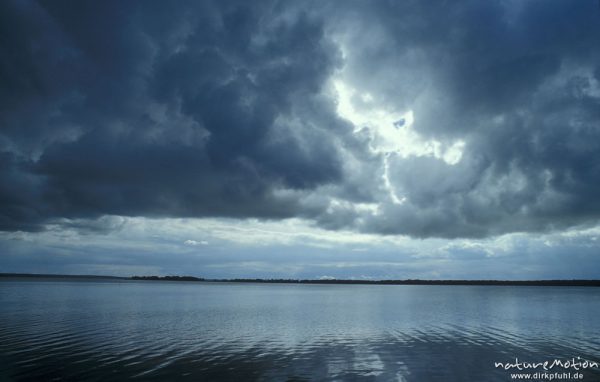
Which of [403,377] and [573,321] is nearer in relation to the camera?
[403,377]

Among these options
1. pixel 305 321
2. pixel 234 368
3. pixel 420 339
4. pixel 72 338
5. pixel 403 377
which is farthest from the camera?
pixel 305 321

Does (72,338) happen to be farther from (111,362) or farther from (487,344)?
(487,344)

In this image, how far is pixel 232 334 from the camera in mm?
45500

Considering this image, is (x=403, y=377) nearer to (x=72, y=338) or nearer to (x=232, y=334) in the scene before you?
(x=232, y=334)

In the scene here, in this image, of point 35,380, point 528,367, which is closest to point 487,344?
point 528,367

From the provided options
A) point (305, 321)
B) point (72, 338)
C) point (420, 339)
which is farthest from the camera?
point (305, 321)

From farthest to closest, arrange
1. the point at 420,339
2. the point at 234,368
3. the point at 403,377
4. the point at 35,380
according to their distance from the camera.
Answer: the point at 420,339 < the point at 234,368 < the point at 403,377 < the point at 35,380

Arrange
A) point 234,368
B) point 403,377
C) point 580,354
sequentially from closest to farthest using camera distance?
point 403,377 → point 234,368 → point 580,354

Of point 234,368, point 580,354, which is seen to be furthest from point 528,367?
point 234,368

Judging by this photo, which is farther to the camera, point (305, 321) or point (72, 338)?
point (305, 321)

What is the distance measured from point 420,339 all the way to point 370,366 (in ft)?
51.3

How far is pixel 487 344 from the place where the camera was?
4019 centimetres

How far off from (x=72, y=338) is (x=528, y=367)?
4060 centimetres

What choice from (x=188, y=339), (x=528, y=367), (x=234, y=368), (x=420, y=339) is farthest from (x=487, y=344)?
(x=188, y=339)
